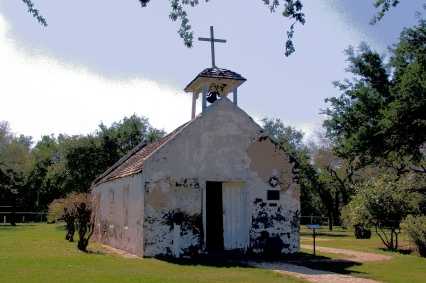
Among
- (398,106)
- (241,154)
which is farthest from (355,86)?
(241,154)

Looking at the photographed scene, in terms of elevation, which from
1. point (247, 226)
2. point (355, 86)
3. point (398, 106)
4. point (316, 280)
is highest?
point (355, 86)

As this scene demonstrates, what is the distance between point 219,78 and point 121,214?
701 centimetres

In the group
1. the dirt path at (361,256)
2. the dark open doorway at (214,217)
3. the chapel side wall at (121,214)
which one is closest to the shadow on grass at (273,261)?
the dirt path at (361,256)

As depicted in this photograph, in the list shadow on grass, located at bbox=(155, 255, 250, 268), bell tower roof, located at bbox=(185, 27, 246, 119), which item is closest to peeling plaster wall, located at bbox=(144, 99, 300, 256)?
shadow on grass, located at bbox=(155, 255, 250, 268)

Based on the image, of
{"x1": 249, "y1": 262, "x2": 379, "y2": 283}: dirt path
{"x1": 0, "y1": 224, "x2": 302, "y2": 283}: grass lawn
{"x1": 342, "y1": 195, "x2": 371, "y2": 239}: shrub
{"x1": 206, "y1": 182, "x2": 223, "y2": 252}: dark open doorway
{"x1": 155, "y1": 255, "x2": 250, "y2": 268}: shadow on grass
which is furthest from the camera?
{"x1": 342, "y1": 195, "x2": 371, "y2": 239}: shrub

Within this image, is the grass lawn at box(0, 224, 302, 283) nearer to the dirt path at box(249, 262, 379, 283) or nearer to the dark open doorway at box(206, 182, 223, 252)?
the dirt path at box(249, 262, 379, 283)

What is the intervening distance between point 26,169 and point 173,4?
6006 centimetres

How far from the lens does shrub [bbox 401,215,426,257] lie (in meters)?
22.5

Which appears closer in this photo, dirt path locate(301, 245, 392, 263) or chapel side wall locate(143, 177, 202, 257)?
chapel side wall locate(143, 177, 202, 257)

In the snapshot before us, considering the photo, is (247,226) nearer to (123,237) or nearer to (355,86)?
(123,237)

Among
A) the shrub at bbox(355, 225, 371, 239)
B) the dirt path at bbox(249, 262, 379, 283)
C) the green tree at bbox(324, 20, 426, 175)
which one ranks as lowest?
the dirt path at bbox(249, 262, 379, 283)

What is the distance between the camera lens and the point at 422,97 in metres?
20.4

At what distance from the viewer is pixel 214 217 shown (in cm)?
2128

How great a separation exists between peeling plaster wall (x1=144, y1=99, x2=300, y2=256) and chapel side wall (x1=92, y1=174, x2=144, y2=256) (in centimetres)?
77
